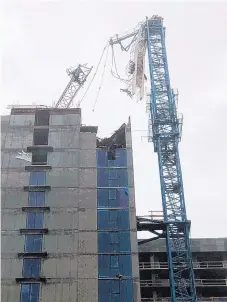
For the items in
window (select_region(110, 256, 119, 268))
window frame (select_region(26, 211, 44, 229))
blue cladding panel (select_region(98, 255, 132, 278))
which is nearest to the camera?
blue cladding panel (select_region(98, 255, 132, 278))

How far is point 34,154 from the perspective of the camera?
215 feet

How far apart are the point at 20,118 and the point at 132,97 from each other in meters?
16.0

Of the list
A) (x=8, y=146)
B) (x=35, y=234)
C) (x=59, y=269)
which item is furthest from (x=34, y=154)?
(x=59, y=269)

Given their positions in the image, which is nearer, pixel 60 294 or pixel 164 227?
pixel 60 294

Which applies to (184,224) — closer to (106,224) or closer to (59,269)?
(106,224)

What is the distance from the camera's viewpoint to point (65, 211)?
198ft

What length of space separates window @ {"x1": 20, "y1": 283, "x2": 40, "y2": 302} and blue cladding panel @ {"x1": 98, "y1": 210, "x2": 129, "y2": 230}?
9504 millimetres

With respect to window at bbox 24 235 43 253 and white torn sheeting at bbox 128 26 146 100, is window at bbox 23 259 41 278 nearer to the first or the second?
window at bbox 24 235 43 253

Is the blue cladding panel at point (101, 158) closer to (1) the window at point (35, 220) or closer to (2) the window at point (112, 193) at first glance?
(2) the window at point (112, 193)

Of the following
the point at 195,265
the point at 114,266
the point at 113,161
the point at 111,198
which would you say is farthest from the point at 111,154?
the point at 195,265

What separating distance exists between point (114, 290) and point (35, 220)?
38.7 feet

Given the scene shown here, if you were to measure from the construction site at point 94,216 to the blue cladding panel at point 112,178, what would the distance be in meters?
0.12

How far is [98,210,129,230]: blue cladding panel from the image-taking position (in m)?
59.5

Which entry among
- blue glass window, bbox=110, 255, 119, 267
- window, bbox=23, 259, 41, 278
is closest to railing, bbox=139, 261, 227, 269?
blue glass window, bbox=110, 255, 119, 267
